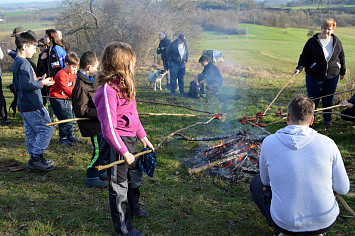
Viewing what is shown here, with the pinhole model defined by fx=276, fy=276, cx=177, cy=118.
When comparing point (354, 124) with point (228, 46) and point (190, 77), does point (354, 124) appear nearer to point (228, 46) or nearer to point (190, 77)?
point (190, 77)

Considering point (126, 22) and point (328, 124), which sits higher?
point (126, 22)

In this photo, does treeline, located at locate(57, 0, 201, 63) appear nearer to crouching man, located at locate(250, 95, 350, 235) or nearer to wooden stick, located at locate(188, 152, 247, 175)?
wooden stick, located at locate(188, 152, 247, 175)

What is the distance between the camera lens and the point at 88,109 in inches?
156

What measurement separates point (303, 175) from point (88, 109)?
9.64ft

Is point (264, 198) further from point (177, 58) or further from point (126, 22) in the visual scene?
point (126, 22)

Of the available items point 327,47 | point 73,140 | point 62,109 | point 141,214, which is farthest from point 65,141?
point 327,47

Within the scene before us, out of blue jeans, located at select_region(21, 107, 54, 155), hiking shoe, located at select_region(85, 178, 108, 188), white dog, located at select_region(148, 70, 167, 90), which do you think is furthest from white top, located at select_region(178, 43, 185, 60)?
hiking shoe, located at select_region(85, 178, 108, 188)

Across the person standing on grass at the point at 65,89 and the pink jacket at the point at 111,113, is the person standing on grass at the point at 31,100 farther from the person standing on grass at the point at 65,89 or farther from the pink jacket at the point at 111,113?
the pink jacket at the point at 111,113

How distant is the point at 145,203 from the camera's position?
3.77m

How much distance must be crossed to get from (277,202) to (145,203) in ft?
6.41

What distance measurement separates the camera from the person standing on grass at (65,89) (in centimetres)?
476

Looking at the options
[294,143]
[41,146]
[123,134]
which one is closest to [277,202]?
[294,143]

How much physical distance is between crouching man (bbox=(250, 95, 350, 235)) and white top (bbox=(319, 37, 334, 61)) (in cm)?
437

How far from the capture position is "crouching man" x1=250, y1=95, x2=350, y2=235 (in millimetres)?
2232
